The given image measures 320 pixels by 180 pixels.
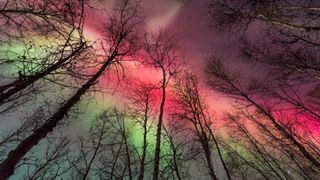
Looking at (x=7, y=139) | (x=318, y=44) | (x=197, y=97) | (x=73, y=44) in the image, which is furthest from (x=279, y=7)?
(x=7, y=139)

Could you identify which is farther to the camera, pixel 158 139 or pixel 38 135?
pixel 158 139

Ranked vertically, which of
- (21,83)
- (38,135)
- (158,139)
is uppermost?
(158,139)

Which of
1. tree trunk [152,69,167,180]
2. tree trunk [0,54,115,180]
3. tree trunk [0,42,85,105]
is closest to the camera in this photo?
tree trunk [0,54,115,180]

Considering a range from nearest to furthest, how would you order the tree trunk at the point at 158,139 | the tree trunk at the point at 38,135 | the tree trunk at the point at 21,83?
the tree trunk at the point at 38,135 → the tree trunk at the point at 21,83 → the tree trunk at the point at 158,139

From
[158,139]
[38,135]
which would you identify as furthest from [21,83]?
[158,139]

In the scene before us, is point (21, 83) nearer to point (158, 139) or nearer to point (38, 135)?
point (38, 135)

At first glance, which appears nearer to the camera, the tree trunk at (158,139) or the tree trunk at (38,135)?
the tree trunk at (38,135)

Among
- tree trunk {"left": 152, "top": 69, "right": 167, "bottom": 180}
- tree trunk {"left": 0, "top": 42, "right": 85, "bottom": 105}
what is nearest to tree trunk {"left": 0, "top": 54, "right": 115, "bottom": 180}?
tree trunk {"left": 0, "top": 42, "right": 85, "bottom": 105}

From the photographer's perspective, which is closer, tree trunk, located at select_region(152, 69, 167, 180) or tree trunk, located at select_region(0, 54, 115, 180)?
tree trunk, located at select_region(0, 54, 115, 180)

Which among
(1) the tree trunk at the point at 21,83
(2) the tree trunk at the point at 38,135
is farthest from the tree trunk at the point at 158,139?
(1) the tree trunk at the point at 21,83

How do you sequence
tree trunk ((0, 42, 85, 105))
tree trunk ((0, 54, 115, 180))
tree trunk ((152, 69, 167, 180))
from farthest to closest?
tree trunk ((152, 69, 167, 180)) < tree trunk ((0, 42, 85, 105)) < tree trunk ((0, 54, 115, 180))

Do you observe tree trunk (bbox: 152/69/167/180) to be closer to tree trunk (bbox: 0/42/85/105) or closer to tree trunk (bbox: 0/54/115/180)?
tree trunk (bbox: 0/54/115/180)

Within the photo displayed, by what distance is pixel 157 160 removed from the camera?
9.13m

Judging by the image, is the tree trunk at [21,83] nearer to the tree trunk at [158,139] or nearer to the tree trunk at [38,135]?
the tree trunk at [38,135]
